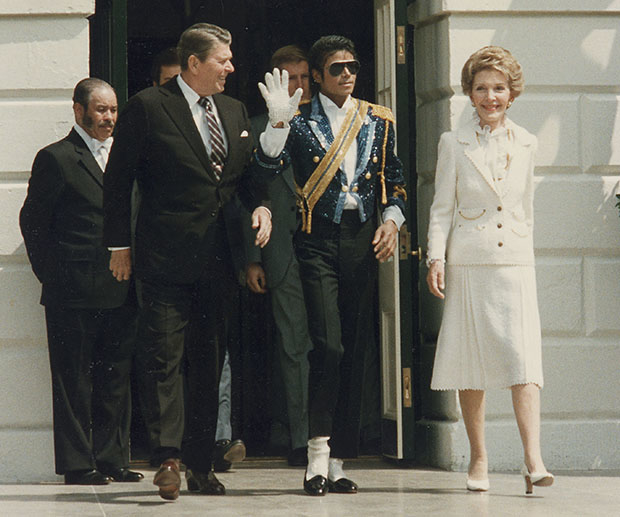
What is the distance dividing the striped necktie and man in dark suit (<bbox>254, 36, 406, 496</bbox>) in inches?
6.9

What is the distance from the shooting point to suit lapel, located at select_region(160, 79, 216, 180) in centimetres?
654

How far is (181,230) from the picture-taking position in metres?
6.50

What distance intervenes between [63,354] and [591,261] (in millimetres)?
2971

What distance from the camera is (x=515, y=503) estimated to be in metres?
6.37

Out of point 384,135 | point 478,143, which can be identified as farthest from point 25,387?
point 478,143

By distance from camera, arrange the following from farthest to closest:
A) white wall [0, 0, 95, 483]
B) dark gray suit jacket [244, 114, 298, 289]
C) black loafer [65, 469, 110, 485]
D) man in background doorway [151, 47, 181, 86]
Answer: man in background doorway [151, 47, 181, 86] < dark gray suit jacket [244, 114, 298, 289] < white wall [0, 0, 95, 483] < black loafer [65, 469, 110, 485]

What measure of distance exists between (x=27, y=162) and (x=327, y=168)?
1.79 metres

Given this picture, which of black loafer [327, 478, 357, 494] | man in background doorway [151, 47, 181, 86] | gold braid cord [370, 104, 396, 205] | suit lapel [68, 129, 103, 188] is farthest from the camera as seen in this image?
man in background doorway [151, 47, 181, 86]

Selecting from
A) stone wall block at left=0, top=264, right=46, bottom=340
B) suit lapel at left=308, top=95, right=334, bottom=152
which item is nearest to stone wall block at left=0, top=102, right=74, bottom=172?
stone wall block at left=0, top=264, right=46, bottom=340

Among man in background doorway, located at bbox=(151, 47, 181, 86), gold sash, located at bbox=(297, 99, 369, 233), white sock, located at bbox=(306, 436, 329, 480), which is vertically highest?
man in background doorway, located at bbox=(151, 47, 181, 86)

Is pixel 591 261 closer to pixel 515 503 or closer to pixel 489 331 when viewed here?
pixel 489 331

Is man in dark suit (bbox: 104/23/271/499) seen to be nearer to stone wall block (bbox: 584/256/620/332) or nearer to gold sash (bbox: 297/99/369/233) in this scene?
gold sash (bbox: 297/99/369/233)

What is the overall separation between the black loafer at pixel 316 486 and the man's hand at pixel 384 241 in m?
1.08

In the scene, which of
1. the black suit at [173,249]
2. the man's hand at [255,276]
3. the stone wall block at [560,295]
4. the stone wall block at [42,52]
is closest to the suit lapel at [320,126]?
the black suit at [173,249]
